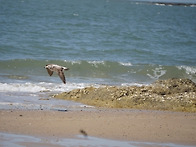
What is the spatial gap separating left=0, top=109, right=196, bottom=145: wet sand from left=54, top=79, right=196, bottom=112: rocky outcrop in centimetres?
65

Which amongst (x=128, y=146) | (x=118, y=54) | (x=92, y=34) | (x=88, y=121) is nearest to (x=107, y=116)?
(x=88, y=121)

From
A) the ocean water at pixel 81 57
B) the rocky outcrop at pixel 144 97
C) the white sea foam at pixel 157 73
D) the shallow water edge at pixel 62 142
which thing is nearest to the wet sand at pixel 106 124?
the shallow water edge at pixel 62 142

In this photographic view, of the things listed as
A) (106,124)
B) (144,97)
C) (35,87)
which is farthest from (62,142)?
(35,87)

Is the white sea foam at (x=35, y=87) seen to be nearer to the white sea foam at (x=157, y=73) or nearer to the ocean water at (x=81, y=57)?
the ocean water at (x=81, y=57)

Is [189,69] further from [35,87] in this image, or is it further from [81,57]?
[35,87]

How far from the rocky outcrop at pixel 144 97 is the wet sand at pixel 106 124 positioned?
0.65 metres

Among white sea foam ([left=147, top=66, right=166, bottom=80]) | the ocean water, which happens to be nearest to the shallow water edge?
the ocean water

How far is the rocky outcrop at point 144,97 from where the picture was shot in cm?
962

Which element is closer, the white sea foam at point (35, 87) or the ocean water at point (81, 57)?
the white sea foam at point (35, 87)

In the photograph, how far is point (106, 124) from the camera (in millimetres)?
7871

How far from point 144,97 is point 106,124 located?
2.18 metres

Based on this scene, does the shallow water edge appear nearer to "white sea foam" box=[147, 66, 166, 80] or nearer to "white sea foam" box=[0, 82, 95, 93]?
A: "white sea foam" box=[0, 82, 95, 93]

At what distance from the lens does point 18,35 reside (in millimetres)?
23828

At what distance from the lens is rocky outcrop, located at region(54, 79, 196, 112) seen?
962cm
